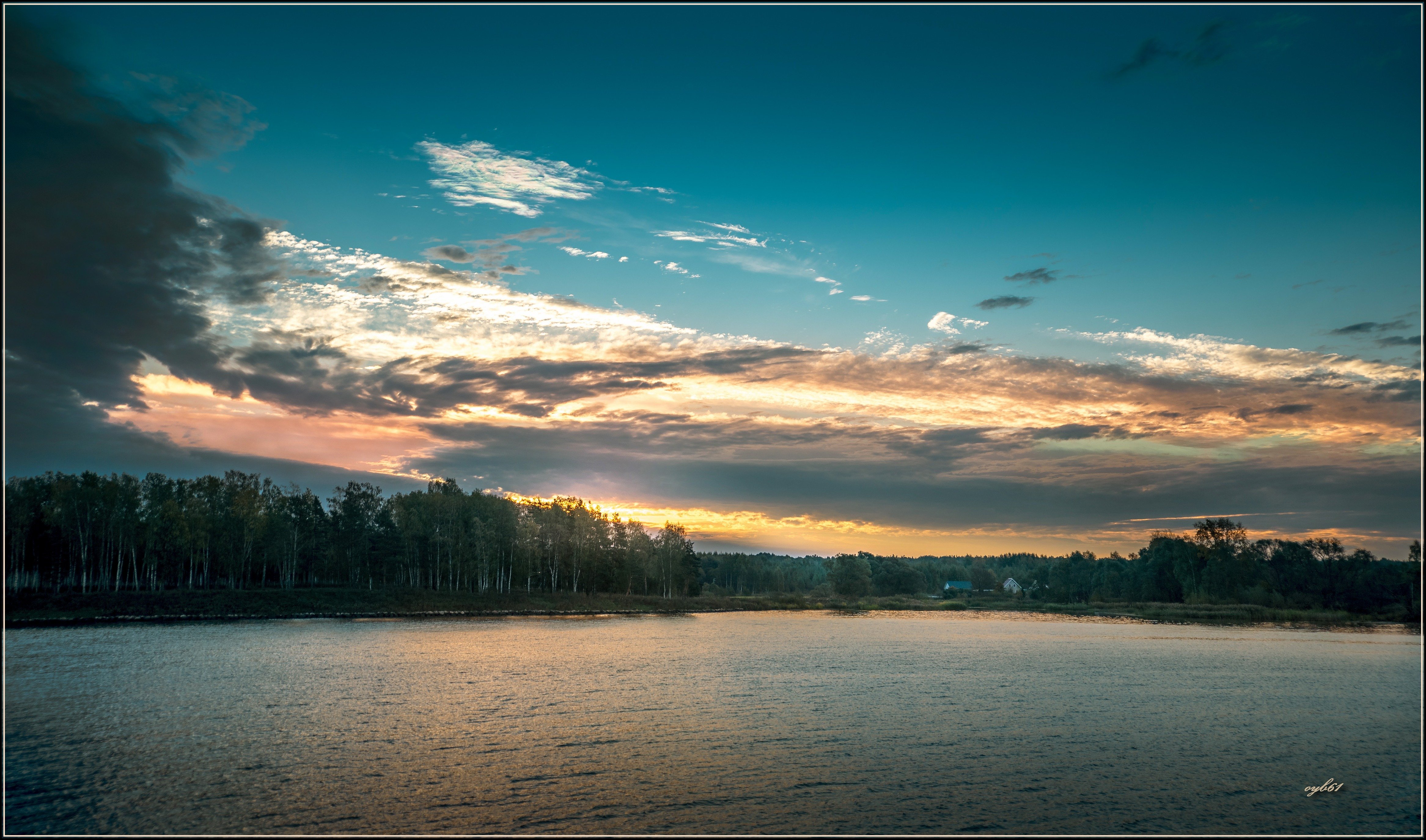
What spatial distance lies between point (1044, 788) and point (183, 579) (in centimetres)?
13401

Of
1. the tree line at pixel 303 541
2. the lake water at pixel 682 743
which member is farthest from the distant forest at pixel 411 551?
the lake water at pixel 682 743

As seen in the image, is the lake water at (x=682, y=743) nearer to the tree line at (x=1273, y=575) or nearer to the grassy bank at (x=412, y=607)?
the grassy bank at (x=412, y=607)

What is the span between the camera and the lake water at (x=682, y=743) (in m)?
22.5

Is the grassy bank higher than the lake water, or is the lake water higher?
the lake water

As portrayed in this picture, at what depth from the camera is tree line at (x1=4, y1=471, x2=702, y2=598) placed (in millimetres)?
103500

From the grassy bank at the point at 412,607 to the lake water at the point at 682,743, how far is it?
29.3 meters

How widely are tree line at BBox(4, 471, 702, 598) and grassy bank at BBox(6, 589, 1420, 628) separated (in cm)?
783

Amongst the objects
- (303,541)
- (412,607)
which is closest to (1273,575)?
(412,607)

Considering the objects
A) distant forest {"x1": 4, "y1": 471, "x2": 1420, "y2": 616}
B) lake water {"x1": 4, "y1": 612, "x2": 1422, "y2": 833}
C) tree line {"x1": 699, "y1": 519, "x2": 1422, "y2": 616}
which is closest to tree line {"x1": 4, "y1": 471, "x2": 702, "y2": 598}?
distant forest {"x1": 4, "y1": 471, "x2": 1420, "y2": 616}

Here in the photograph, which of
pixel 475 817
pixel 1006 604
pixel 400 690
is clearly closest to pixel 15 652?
pixel 400 690

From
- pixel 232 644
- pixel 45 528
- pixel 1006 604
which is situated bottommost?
pixel 1006 604

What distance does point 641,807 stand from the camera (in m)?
22.9

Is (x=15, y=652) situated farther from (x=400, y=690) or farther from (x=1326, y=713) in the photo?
(x=1326, y=713)

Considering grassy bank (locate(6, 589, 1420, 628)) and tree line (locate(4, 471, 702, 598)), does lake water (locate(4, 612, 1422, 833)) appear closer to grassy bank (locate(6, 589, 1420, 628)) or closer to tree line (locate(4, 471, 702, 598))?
grassy bank (locate(6, 589, 1420, 628))
